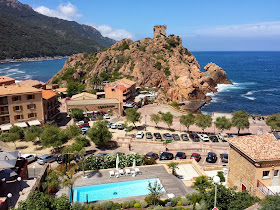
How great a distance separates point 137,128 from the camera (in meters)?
44.2

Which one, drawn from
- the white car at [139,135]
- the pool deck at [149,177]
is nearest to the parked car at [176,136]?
the white car at [139,135]

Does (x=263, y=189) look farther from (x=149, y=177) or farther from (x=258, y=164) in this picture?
(x=149, y=177)

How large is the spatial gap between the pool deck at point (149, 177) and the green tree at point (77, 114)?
2318 cm

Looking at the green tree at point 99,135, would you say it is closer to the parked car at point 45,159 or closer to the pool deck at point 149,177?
the parked car at point 45,159

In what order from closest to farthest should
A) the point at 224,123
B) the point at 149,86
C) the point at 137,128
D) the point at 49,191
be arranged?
the point at 49,191
the point at 224,123
the point at 137,128
the point at 149,86

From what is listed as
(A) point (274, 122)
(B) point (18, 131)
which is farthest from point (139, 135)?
(A) point (274, 122)

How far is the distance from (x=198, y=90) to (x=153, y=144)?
53.3 metres

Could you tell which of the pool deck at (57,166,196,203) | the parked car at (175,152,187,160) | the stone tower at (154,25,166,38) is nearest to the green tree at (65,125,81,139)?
the pool deck at (57,166,196,203)

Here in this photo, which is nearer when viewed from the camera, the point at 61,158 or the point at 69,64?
the point at 61,158

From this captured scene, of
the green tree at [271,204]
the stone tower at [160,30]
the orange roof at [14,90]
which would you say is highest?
the stone tower at [160,30]

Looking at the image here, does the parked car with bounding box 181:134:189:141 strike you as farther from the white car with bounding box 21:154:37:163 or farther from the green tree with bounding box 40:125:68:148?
the white car with bounding box 21:154:37:163

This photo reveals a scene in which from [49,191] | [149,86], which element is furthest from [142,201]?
[149,86]

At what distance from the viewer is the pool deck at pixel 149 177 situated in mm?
21886

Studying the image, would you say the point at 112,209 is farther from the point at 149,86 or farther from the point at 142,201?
the point at 149,86
